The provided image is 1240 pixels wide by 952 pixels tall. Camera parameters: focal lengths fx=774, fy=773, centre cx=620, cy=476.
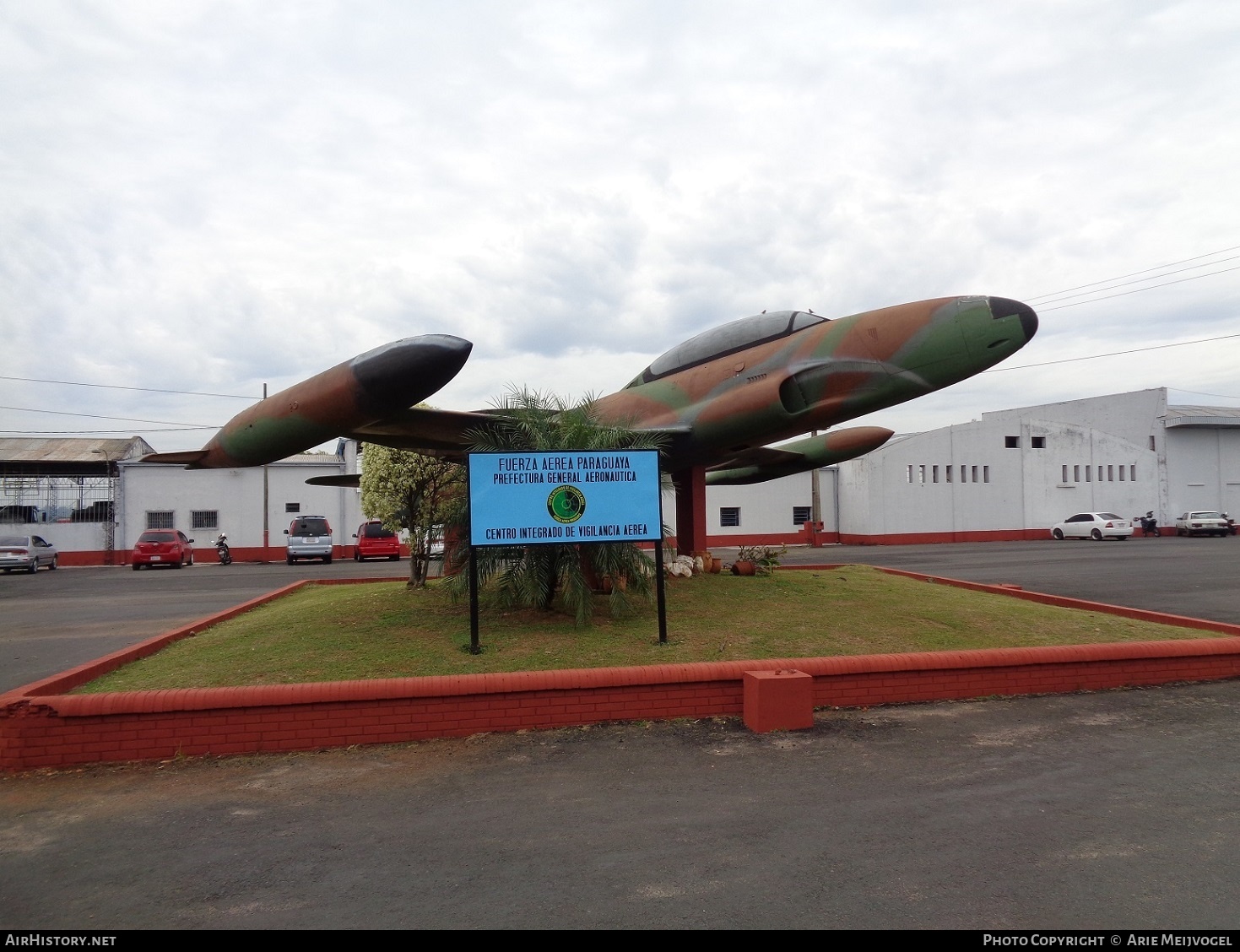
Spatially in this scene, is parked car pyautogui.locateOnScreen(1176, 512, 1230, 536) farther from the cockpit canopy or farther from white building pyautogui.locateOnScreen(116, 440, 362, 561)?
white building pyautogui.locateOnScreen(116, 440, 362, 561)

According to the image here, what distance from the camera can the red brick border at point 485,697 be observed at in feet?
19.9

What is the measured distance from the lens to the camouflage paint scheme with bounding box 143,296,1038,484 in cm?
743

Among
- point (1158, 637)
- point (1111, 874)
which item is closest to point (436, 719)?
point (1111, 874)

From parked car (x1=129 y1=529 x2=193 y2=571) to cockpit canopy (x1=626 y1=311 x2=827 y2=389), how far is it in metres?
24.7

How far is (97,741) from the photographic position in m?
6.07

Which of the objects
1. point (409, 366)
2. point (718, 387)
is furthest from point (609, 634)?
point (718, 387)

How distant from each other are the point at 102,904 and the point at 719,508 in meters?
36.1

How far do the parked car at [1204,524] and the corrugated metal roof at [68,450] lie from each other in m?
54.7

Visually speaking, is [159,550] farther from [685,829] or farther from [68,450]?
[685,829]

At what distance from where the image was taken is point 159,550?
29.2 m

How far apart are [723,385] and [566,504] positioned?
361 cm

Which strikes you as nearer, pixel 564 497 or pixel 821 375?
pixel 564 497

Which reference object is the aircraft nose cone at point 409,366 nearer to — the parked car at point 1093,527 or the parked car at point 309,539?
the parked car at point 309,539
